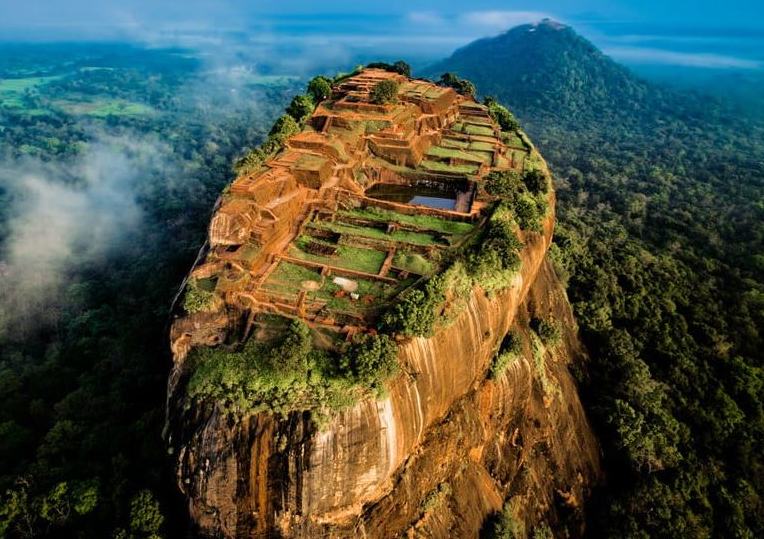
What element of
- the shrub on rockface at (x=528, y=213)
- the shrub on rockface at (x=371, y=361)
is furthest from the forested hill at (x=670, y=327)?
the shrub on rockface at (x=371, y=361)

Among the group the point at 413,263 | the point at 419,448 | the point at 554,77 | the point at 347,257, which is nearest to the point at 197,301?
the point at 347,257

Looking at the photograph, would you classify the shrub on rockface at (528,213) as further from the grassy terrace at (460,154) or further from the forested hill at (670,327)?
the forested hill at (670,327)

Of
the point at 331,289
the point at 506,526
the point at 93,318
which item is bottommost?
the point at 93,318

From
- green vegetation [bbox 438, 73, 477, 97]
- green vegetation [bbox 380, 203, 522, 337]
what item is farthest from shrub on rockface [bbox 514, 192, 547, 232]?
green vegetation [bbox 438, 73, 477, 97]

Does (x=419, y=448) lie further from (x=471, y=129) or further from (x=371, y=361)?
(x=471, y=129)

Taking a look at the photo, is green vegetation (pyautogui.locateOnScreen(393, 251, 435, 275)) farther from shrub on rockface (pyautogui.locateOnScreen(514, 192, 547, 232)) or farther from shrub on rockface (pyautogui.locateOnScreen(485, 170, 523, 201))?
shrub on rockface (pyautogui.locateOnScreen(485, 170, 523, 201))

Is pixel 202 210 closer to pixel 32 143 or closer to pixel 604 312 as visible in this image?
pixel 604 312
